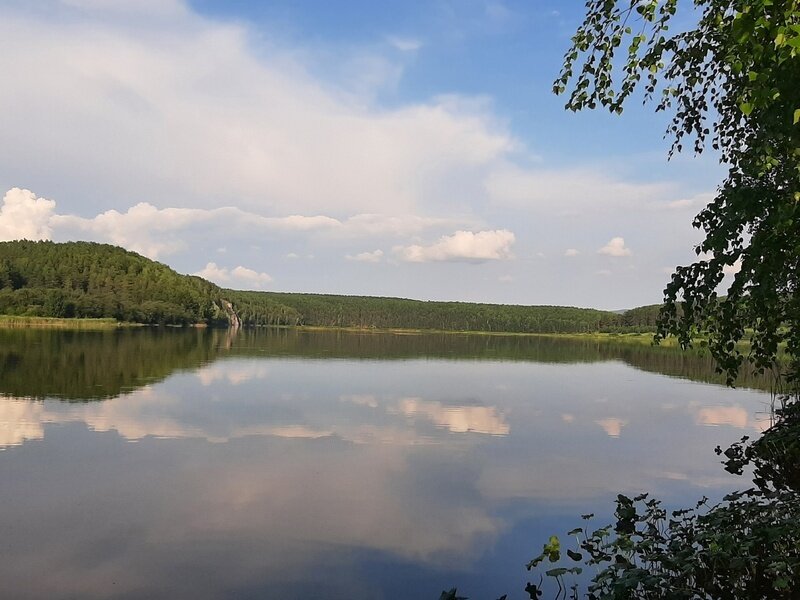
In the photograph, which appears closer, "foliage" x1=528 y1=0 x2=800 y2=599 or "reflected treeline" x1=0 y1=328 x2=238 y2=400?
"foliage" x1=528 y1=0 x2=800 y2=599

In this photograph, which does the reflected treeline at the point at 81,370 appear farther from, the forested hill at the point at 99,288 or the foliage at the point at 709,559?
the forested hill at the point at 99,288

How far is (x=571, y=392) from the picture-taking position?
1437 inches

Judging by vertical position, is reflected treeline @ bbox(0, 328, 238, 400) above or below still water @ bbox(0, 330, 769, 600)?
below

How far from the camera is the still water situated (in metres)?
9.14

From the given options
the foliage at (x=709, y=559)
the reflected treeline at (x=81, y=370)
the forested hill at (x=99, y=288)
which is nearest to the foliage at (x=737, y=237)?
the foliage at (x=709, y=559)

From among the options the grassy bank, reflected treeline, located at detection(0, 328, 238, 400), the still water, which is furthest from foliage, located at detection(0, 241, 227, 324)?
the still water

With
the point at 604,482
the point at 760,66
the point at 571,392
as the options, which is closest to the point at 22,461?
the point at 604,482

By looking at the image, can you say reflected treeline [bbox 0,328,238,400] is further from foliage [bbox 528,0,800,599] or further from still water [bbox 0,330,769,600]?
foliage [bbox 528,0,800,599]

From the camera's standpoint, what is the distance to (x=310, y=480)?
1420 cm

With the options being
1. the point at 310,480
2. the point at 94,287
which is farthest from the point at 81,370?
the point at 94,287

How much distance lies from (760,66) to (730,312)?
2.94m

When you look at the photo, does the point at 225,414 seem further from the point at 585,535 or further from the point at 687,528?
the point at 687,528

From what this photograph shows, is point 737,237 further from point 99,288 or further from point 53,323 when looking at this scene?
point 99,288

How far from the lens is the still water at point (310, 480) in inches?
360
